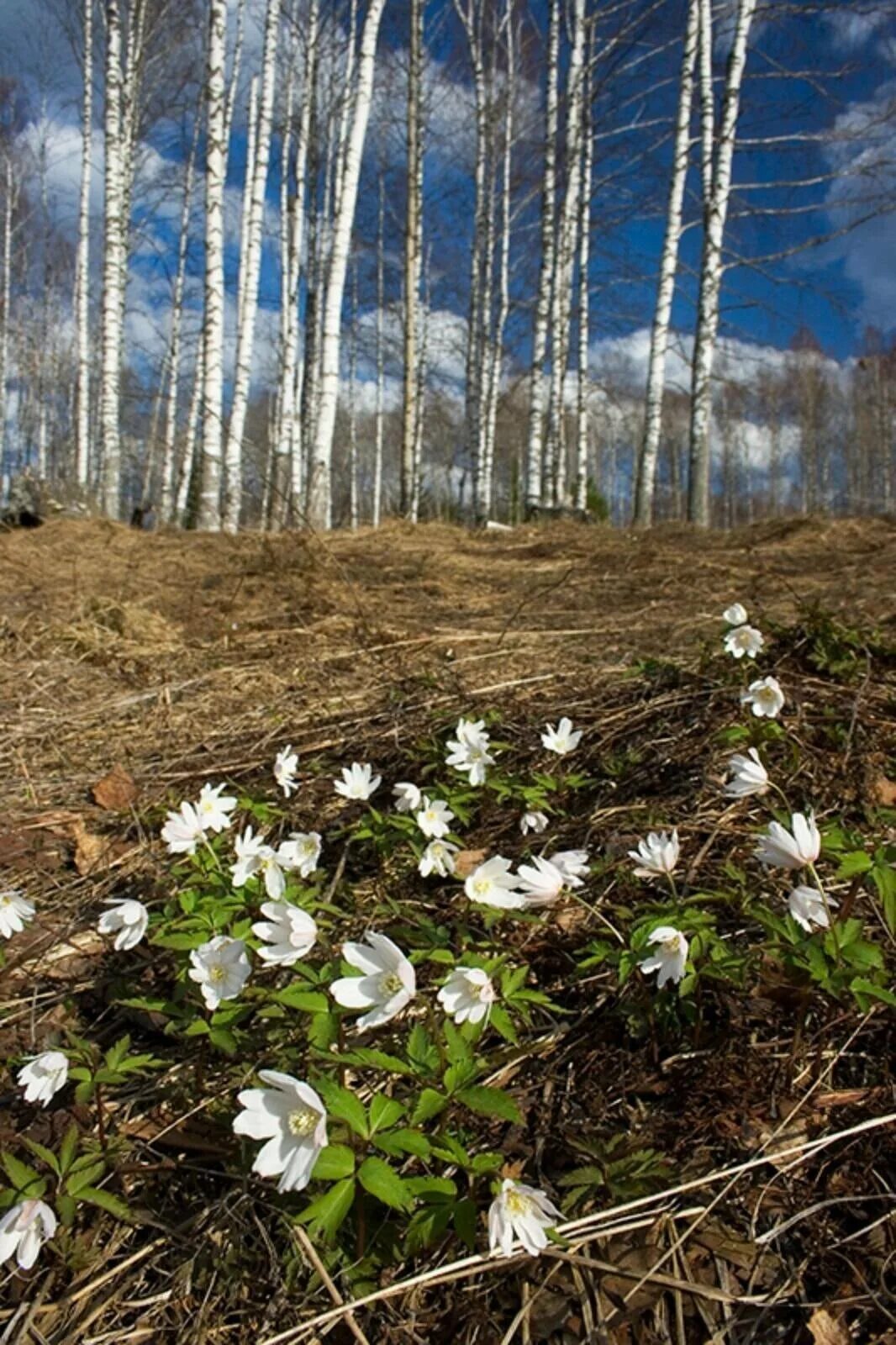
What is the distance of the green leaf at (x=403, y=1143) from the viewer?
3.23ft

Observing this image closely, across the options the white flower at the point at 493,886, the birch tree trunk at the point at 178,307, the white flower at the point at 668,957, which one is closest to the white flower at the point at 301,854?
the white flower at the point at 493,886

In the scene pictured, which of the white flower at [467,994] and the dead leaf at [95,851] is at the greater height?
the white flower at [467,994]

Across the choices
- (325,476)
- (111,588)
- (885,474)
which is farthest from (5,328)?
(885,474)

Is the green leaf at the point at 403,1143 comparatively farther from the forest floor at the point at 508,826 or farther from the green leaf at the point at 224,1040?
the green leaf at the point at 224,1040

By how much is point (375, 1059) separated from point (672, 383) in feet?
42.9

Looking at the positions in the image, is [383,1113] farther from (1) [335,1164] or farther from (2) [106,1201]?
(2) [106,1201]

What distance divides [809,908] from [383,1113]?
704 millimetres

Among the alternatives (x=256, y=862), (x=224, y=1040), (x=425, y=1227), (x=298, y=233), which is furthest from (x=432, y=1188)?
(x=298, y=233)

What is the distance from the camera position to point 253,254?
12570 millimetres

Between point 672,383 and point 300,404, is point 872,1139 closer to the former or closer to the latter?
point 672,383

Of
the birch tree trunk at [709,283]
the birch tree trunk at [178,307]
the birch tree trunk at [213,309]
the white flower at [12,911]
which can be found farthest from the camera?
the birch tree trunk at [178,307]

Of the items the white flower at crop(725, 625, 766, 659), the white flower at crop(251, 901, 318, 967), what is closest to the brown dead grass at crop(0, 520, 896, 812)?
the white flower at crop(725, 625, 766, 659)

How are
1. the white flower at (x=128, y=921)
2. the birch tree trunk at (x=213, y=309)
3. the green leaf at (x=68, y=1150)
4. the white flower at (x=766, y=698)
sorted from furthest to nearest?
the birch tree trunk at (x=213, y=309) < the white flower at (x=766, y=698) < the white flower at (x=128, y=921) < the green leaf at (x=68, y=1150)

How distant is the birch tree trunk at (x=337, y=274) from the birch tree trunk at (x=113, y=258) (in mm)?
4406
